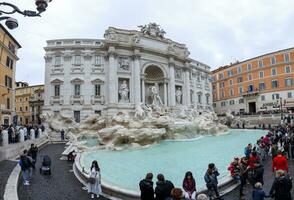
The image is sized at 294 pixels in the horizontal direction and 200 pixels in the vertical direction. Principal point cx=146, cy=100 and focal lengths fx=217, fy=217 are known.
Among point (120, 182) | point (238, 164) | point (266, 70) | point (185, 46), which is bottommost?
point (120, 182)

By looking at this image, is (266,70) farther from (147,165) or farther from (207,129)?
(147,165)

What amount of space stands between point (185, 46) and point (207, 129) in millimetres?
18579

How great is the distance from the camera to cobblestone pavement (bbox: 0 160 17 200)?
709 cm

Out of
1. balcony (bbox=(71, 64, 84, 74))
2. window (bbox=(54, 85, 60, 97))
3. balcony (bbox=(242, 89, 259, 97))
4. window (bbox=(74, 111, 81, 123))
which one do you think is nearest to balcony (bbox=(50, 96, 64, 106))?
window (bbox=(54, 85, 60, 97))

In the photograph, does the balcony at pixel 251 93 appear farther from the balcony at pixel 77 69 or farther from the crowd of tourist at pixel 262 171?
the crowd of tourist at pixel 262 171

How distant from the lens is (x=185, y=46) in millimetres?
38594

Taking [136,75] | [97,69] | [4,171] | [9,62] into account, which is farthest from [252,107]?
[4,171]

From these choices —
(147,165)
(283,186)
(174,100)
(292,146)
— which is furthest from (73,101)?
(283,186)

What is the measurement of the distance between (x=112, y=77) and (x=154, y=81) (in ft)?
26.1

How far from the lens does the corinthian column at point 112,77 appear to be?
2842 cm

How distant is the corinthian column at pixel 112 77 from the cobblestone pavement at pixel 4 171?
17.8 metres

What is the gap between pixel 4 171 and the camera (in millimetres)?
9188

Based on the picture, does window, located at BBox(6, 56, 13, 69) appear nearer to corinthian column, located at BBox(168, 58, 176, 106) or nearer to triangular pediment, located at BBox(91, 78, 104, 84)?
triangular pediment, located at BBox(91, 78, 104, 84)

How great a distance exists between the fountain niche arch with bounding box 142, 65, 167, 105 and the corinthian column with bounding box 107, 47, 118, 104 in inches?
211
